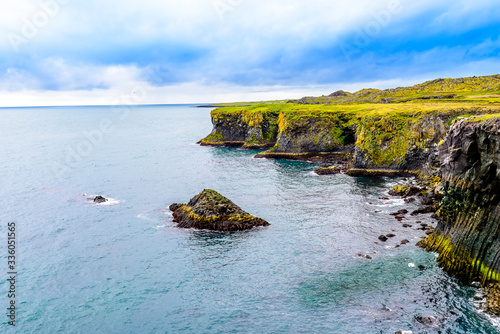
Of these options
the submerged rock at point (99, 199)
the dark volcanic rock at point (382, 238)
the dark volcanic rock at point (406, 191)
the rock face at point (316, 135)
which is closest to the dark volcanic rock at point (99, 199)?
the submerged rock at point (99, 199)

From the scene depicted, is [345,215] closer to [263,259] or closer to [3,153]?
[263,259]

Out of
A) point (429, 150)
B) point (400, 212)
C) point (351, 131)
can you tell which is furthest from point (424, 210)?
point (351, 131)

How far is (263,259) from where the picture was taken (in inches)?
1649

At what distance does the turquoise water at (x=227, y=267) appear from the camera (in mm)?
30812

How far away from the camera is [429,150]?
77.4 metres

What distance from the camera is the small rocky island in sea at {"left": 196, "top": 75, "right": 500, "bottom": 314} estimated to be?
116 feet

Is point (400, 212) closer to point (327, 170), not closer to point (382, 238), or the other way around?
point (382, 238)

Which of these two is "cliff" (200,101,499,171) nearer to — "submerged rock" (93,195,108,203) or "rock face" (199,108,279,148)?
"rock face" (199,108,279,148)

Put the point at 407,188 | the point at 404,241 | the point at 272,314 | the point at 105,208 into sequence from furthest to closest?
1. the point at 407,188
2. the point at 105,208
3. the point at 404,241
4. the point at 272,314

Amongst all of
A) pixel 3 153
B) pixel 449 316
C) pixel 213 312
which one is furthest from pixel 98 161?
pixel 449 316

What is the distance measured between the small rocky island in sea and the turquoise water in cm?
386

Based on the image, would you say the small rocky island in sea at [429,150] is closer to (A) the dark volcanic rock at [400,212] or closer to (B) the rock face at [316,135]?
(B) the rock face at [316,135]

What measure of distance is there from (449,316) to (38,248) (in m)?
47.1

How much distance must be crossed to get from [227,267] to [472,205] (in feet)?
89.2
